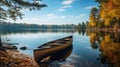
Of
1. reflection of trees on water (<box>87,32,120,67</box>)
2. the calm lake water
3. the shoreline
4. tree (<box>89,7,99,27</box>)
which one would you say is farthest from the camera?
tree (<box>89,7,99,27</box>)

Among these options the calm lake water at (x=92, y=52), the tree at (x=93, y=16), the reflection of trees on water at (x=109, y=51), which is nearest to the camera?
the calm lake water at (x=92, y=52)

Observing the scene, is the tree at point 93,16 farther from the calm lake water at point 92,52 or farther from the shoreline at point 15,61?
the shoreline at point 15,61

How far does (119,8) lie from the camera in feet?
154

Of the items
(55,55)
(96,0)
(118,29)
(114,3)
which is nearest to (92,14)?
(96,0)

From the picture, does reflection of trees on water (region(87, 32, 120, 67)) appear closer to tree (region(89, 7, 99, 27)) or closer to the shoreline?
the shoreline

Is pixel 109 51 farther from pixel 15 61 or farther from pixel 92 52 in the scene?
pixel 15 61

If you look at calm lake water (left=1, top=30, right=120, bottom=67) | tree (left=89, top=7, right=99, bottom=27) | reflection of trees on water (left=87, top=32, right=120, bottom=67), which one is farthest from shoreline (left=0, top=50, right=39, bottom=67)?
tree (left=89, top=7, right=99, bottom=27)

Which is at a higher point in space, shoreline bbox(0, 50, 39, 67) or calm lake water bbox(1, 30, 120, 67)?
shoreline bbox(0, 50, 39, 67)

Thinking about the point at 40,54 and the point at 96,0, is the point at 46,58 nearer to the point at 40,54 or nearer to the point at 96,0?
the point at 40,54

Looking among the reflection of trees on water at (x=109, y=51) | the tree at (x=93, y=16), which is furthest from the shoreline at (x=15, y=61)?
the tree at (x=93, y=16)

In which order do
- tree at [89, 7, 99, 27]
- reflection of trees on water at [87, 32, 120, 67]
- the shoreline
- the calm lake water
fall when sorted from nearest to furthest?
the shoreline
the calm lake water
reflection of trees on water at [87, 32, 120, 67]
tree at [89, 7, 99, 27]

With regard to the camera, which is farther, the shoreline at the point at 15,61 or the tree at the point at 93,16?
the tree at the point at 93,16

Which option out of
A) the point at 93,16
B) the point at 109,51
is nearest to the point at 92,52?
the point at 109,51

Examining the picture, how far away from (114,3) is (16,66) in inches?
1526
